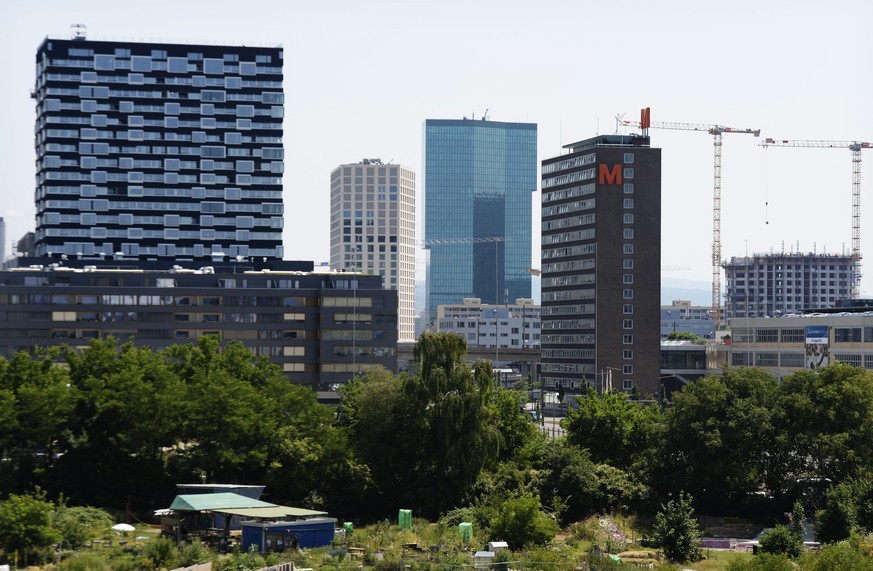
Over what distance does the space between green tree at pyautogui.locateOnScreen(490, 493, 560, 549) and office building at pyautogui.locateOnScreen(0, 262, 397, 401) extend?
92051mm

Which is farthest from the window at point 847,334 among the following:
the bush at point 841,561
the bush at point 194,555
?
the bush at point 194,555

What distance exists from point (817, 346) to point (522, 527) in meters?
99.1

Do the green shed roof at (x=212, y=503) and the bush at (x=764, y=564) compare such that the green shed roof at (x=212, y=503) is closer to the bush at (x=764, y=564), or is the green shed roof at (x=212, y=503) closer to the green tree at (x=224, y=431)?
the green tree at (x=224, y=431)

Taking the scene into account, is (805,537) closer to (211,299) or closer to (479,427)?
(479,427)

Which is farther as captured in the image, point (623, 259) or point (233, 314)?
point (623, 259)

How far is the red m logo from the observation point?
195125mm

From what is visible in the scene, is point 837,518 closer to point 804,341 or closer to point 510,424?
point 510,424

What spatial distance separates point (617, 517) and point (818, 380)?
16387 millimetres

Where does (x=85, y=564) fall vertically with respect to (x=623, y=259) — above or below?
below

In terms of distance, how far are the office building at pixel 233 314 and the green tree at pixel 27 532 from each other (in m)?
97.9

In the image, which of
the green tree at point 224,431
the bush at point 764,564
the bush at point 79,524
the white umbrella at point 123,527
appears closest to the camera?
the bush at point 764,564

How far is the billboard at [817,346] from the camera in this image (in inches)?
5984

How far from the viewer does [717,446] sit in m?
76.0

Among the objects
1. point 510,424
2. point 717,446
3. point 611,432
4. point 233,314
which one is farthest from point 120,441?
point 233,314
